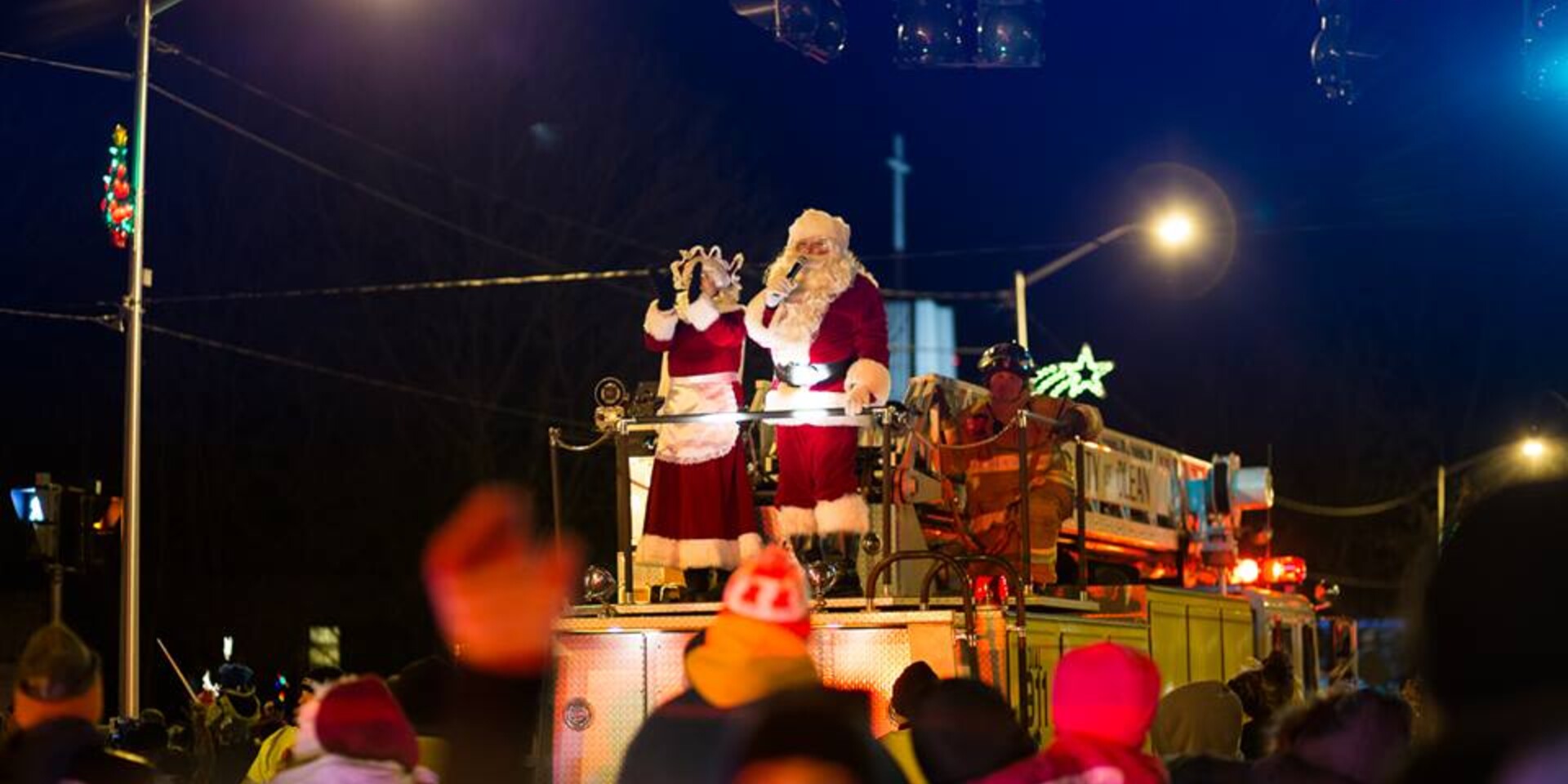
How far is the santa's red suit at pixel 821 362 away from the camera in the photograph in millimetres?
10641

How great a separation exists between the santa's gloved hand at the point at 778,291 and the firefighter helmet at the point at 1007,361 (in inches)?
57.6

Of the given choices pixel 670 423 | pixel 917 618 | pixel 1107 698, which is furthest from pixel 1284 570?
pixel 1107 698

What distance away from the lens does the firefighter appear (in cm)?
1179

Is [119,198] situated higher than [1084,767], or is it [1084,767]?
[119,198]

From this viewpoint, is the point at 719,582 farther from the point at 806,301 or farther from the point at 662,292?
the point at 662,292

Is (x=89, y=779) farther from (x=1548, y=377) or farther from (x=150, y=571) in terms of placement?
(x=1548, y=377)

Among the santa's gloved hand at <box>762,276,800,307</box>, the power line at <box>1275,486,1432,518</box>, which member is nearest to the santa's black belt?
the santa's gloved hand at <box>762,276,800,307</box>

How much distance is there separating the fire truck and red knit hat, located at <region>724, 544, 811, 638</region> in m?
2.37

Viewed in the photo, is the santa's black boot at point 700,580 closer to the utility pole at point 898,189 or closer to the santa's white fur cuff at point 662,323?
the santa's white fur cuff at point 662,323

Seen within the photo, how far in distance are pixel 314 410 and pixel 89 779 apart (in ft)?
108

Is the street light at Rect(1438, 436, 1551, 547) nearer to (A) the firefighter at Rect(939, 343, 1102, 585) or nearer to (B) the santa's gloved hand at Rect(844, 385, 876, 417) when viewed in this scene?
(A) the firefighter at Rect(939, 343, 1102, 585)

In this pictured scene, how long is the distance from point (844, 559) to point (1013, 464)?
1.77 m

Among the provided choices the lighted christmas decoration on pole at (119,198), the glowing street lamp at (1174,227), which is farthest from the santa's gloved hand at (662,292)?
the glowing street lamp at (1174,227)

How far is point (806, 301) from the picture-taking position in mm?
11148
